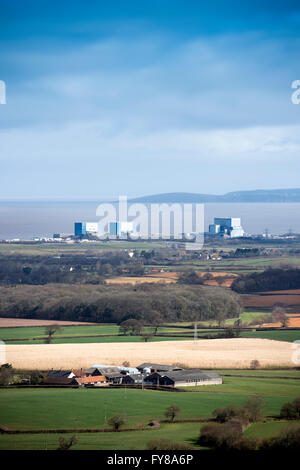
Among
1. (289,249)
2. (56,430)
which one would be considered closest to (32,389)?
(56,430)

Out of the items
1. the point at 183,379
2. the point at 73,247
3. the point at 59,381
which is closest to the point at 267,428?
the point at 183,379

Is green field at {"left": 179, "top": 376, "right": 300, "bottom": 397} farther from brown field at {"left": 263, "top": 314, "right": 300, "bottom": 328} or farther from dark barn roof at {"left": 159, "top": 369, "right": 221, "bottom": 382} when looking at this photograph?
brown field at {"left": 263, "top": 314, "right": 300, "bottom": 328}

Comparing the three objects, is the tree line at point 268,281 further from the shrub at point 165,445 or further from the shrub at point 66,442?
the shrub at point 66,442

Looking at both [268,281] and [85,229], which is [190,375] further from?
[85,229]

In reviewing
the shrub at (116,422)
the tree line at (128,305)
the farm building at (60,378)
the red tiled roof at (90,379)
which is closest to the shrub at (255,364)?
the red tiled roof at (90,379)
